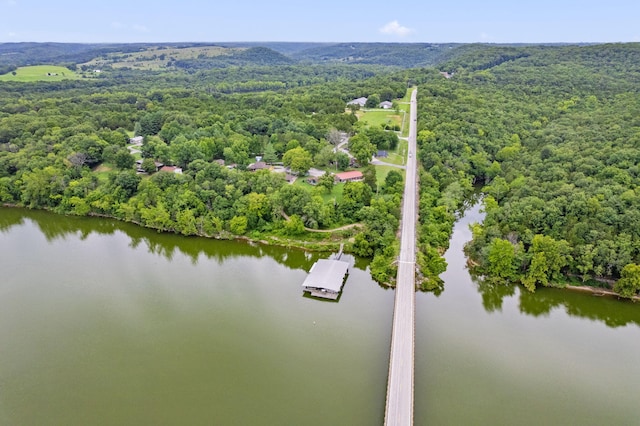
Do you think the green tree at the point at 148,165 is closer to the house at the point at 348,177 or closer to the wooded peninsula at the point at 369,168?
the wooded peninsula at the point at 369,168

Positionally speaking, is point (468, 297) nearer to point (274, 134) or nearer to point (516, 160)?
point (516, 160)

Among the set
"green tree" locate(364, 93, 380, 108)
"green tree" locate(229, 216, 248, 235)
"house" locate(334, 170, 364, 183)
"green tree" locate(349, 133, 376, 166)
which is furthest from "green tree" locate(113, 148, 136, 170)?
"green tree" locate(364, 93, 380, 108)

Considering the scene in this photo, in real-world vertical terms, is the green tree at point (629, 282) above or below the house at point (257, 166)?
below

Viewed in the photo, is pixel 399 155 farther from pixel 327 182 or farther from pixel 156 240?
pixel 156 240

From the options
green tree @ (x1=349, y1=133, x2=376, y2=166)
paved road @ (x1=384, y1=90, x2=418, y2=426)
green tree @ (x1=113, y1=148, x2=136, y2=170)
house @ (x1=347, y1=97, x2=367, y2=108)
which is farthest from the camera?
house @ (x1=347, y1=97, x2=367, y2=108)

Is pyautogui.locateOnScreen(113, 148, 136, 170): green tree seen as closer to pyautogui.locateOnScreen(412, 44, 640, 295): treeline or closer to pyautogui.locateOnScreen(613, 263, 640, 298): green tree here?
pyautogui.locateOnScreen(412, 44, 640, 295): treeline

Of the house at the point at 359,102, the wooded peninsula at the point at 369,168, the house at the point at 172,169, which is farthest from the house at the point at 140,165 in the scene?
the house at the point at 359,102
